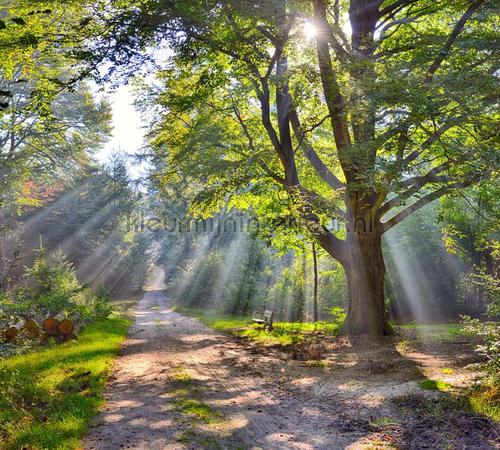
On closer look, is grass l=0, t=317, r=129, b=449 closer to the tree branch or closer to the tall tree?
the tall tree

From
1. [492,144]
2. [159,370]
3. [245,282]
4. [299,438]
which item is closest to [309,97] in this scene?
[492,144]

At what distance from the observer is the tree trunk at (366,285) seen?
48.9ft

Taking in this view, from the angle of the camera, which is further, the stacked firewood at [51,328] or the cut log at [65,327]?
the cut log at [65,327]

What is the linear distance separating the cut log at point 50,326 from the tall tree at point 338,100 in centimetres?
617

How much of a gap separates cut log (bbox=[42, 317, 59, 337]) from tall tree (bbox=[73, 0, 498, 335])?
20.2ft

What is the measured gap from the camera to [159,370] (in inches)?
394

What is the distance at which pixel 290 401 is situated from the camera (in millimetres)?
7910

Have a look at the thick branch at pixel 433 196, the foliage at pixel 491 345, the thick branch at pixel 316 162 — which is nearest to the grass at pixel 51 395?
the foliage at pixel 491 345

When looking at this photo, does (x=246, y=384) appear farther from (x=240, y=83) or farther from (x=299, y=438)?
(x=240, y=83)

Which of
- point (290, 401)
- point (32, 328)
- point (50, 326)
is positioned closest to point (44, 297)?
point (50, 326)

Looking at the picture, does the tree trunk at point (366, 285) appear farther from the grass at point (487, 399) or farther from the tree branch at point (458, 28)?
the grass at point (487, 399)

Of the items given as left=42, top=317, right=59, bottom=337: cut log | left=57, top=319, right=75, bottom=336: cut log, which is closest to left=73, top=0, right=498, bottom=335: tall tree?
left=57, top=319, right=75, bottom=336: cut log

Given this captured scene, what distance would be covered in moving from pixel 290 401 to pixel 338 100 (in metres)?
9.11

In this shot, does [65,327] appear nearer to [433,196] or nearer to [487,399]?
[487,399]
